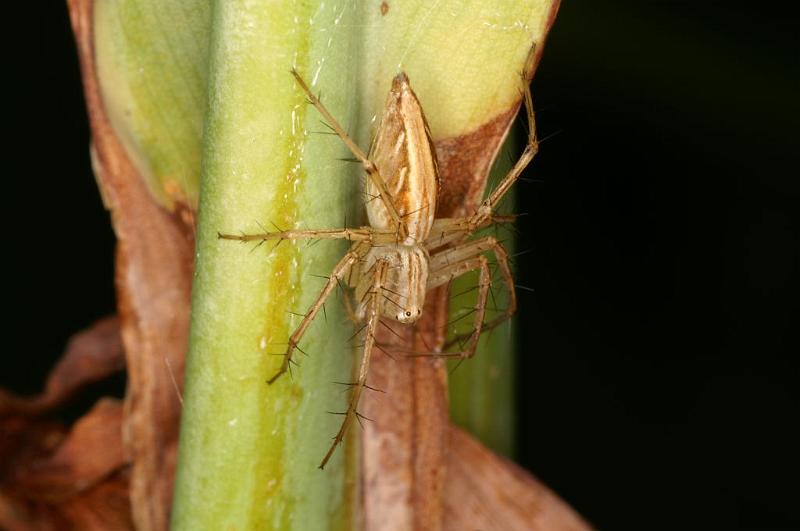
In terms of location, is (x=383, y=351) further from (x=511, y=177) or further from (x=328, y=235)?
(x=511, y=177)

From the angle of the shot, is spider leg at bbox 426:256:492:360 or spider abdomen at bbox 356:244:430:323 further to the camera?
spider leg at bbox 426:256:492:360

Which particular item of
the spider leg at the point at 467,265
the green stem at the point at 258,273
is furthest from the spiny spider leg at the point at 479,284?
the green stem at the point at 258,273

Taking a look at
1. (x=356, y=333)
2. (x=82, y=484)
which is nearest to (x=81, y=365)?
(x=82, y=484)

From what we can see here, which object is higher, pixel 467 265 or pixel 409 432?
pixel 467 265

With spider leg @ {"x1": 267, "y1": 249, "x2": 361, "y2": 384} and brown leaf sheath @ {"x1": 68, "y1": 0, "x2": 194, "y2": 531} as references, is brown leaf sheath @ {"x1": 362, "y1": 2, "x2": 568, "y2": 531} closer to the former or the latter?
spider leg @ {"x1": 267, "y1": 249, "x2": 361, "y2": 384}

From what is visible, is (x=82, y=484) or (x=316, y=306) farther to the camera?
(x=82, y=484)

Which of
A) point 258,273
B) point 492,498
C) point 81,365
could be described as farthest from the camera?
point 81,365

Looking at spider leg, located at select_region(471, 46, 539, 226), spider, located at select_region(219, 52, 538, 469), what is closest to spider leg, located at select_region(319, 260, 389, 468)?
spider, located at select_region(219, 52, 538, 469)
